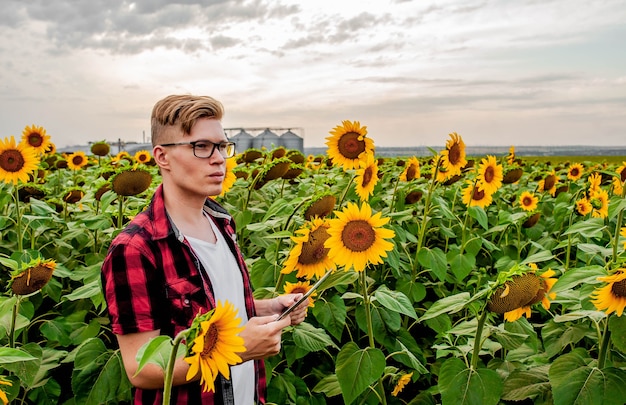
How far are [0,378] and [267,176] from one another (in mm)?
2178

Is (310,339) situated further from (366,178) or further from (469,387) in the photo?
(366,178)

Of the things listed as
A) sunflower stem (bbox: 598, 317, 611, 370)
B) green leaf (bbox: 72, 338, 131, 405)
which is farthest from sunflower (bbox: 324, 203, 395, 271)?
green leaf (bbox: 72, 338, 131, 405)

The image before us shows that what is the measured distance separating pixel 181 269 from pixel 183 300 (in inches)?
4.0

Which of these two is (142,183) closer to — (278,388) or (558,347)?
(278,388)

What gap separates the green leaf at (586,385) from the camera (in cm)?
206

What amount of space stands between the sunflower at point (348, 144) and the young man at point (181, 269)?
1619 millimetres

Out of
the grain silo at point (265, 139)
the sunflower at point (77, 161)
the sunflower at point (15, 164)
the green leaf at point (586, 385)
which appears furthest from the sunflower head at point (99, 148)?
the grain silo at point (265, 139)

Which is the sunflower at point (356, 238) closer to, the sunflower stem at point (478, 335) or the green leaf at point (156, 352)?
the sunflower stem at point (478, 335)

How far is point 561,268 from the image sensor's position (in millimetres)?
3705

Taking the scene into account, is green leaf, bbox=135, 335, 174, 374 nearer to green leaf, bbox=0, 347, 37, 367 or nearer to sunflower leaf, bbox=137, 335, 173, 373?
sunflower leaf, bbox=137, 335, 173, 373

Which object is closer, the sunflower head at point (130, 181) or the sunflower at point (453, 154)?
the sunflower head at point (130, 181)

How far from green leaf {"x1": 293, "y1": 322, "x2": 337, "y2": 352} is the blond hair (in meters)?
1.04

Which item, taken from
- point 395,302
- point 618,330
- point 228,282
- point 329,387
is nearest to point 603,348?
point 618,330

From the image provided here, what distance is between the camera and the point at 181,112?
6.63 ft
